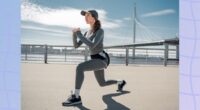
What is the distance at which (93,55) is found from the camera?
132cm

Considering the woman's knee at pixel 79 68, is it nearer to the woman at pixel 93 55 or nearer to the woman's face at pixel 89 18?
the woman at pixel 93 55

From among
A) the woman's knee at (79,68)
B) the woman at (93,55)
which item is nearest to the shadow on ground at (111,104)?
the woman at (93,55)

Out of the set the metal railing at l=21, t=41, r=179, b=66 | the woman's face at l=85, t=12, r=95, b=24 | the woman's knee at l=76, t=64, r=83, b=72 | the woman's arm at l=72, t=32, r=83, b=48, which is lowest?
the woman's knee at l=76, t=64, r=83, b=72

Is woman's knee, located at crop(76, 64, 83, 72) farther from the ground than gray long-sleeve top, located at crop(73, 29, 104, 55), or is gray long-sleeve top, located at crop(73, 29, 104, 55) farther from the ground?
gray long-sleeve top, located at crop(73, 29, 104, 55)

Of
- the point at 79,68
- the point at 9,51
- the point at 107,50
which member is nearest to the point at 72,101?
the point at 79,68

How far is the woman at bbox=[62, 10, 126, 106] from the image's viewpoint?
1.20 m

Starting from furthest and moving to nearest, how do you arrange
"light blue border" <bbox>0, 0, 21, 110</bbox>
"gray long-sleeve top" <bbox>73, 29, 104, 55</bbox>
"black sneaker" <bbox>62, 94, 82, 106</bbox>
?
"black sneaker" <bbox>62, 94, 82, 106</bbox> → "gray long-sleeve top" <bbox>73, 29, 104, 55</bbox> → "light blue border" <bbox>0, 0, 21, 110</bbox>

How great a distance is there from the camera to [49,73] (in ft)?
6.24

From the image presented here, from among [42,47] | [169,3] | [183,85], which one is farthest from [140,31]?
[183,85]

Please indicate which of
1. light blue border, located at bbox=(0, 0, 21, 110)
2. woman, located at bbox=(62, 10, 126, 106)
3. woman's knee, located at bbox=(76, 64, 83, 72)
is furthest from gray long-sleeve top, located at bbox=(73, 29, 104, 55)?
light blue border, located at bbox=(0, 0, 21, 110)

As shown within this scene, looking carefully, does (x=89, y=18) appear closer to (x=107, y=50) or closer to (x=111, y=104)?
(x=107, y=50)

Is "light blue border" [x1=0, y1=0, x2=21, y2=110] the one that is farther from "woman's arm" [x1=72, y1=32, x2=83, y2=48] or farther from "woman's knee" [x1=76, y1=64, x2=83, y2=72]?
"woman's knee" [x1=76, y1=64, x2=83, y2=72]

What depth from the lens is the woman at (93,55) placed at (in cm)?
120

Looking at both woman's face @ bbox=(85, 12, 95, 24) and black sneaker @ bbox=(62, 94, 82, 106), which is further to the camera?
black sneaker @ bbox=(62, 94, 82, 106)
